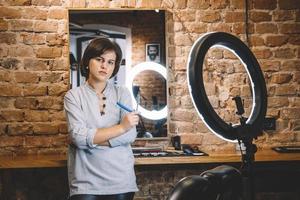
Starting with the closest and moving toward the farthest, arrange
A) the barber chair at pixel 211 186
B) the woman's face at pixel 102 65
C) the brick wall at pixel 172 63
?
the barber chair at pixel 211 186
the woman's face at pixel 102 65
the brick wall at pixel 172 63

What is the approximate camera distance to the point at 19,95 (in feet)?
12.7

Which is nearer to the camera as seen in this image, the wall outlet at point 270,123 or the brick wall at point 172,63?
the brick wall at point 172,63

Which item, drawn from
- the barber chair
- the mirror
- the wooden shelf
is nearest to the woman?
the wooden shelf

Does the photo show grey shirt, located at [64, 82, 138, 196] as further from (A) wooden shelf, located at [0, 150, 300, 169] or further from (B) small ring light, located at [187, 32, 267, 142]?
(A) wooden shelf, located at [0, 150, 300, 169]

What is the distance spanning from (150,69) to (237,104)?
60.2 inches

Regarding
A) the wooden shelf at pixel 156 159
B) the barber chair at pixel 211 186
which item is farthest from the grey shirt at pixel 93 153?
the barber chair at pixel 211 186

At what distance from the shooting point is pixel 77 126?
2625 mm

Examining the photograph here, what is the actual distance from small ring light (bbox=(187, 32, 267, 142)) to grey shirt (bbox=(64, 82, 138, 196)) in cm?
50

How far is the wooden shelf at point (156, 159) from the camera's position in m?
3.40

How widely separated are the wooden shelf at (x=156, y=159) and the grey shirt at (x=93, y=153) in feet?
2.39

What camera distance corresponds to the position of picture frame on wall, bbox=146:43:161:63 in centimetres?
399

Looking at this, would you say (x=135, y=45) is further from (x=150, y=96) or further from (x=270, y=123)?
(x=270, y=123)

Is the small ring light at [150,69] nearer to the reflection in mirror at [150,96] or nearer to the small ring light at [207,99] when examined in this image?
the reflection in mirror at [150,96]

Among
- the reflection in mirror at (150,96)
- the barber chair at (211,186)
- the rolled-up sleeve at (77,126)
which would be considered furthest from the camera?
the reflection in mirror at (150,96)
